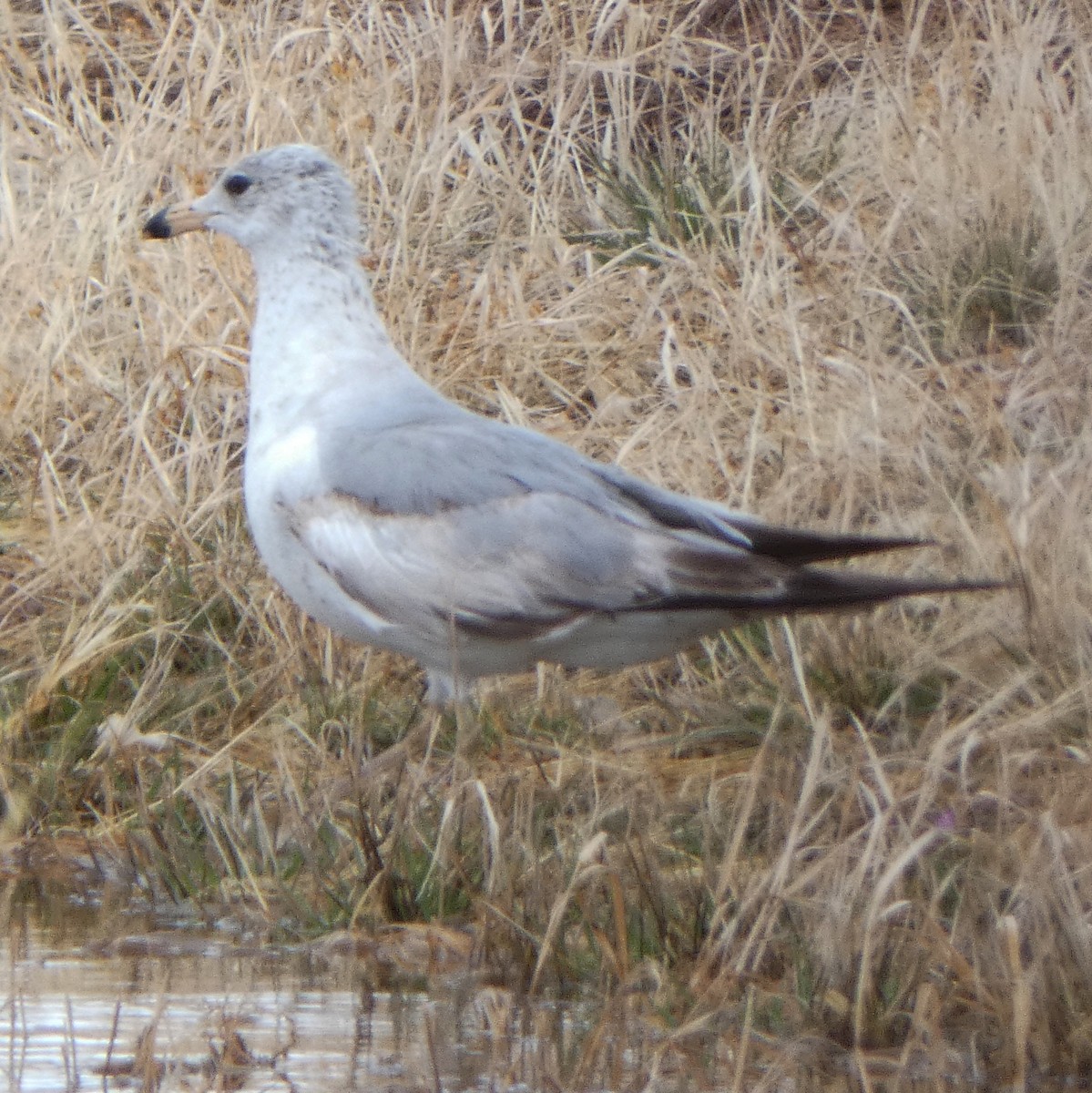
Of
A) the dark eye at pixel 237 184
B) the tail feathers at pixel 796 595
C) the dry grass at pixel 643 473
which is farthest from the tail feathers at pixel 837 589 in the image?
the dark eye at pixel 237 184

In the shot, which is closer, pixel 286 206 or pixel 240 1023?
pixel 240 1023

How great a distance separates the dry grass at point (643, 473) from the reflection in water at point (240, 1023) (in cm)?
16

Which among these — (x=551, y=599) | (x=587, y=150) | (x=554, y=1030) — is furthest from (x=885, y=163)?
(x=554, y=1030)

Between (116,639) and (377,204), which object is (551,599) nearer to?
(116,639)

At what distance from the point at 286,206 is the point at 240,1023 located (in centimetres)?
225

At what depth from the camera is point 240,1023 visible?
336 cm

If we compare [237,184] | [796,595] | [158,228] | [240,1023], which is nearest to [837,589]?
[796,595]

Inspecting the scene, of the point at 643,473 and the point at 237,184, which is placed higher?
the point at 237,184

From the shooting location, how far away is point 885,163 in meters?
6.98

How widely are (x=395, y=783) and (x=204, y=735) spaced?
3.17ft

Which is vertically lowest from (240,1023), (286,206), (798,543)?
(240,1023)

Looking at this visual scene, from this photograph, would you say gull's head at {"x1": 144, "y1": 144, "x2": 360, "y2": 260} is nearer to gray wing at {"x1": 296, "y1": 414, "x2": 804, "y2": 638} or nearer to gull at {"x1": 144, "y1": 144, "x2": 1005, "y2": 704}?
gull at {"x1": 144, "y1": 144, "x2": 1005, "y2": 704}

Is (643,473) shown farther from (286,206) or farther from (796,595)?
(796,595)

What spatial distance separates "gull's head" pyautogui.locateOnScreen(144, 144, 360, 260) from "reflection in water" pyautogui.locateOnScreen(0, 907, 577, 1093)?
66.9 inches
